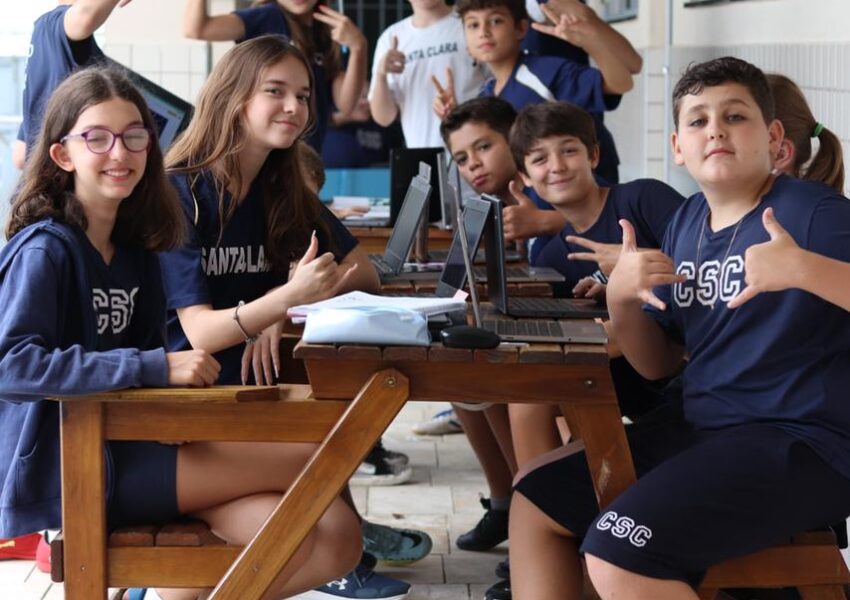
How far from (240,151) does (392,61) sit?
7.51ft

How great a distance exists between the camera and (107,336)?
261 centimetres

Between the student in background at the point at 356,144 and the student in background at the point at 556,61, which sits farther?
the student in background at the point at 356,144

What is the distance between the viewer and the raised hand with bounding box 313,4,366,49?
202 inches

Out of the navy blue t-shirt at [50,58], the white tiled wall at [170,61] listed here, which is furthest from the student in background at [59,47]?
the white tiled wall at [170,61]

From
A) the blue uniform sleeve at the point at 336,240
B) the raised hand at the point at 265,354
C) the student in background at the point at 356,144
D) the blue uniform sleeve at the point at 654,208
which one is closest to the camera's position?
the raised hand at the point at 265,354

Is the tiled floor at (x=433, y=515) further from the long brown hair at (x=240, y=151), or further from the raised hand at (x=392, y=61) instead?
the raised hand at (x=392, y=61)

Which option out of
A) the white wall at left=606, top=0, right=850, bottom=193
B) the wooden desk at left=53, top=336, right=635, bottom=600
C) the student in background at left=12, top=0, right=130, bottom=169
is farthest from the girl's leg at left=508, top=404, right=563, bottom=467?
the student in background at left=12, top=0, right=130, bottom=169

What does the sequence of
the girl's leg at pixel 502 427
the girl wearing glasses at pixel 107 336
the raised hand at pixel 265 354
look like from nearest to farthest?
the girl wearing glasses at pixel 107 336 → the raised hand at pixel 265 354 → the girl's leg at pixel 502 427

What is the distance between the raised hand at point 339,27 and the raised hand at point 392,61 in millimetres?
126

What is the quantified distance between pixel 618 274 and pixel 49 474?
1059 mm

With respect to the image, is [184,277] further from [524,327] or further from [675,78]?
[675,78]

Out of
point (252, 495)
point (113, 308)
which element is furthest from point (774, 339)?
point (113, 308)

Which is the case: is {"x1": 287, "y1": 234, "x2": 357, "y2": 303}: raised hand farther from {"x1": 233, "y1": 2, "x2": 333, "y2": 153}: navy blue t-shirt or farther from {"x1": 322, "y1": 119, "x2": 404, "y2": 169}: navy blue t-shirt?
{"x1": 322, "y1": 119, "x2": 404, "y2": 169}: navy blue t-shirt

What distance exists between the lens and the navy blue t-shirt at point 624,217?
3385 mm
